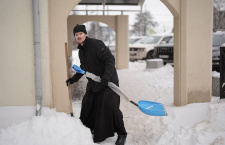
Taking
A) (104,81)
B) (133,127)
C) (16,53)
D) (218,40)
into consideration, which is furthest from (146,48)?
(104,81)

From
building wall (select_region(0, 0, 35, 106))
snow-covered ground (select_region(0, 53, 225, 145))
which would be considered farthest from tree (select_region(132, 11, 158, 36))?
building wall (select_region(0, 0, 35, 106))

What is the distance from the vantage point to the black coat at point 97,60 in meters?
3.82

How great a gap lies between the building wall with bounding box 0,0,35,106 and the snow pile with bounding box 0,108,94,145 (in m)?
0.95

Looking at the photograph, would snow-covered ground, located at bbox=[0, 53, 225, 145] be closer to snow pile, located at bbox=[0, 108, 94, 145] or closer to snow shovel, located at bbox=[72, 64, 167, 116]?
snow pile, located at bbox=[0, 108, 94, 145]

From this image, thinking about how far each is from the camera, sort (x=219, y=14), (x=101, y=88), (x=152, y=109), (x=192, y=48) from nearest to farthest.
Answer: (x=101, y=88)
(x=152, y=109)
(x=192, y=48)
(x=219, y=14)

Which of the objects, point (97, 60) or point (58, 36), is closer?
point (97, 60)

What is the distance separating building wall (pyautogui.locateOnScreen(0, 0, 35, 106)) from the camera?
4.48 meters

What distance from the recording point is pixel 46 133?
3.60 m

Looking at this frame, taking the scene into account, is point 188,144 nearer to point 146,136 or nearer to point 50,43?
point 146,136

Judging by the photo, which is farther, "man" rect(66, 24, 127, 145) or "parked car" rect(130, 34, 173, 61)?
"parked car" rect(130, 34, 173, 61)

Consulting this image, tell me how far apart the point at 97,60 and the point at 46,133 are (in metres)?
1.21

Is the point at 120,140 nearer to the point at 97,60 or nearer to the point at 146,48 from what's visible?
the point at 97,60

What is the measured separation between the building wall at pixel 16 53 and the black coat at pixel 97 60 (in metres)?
1.10

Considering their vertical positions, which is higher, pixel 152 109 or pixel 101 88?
pixel 101 88
